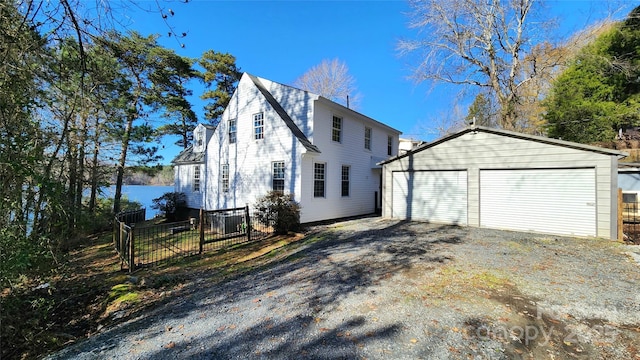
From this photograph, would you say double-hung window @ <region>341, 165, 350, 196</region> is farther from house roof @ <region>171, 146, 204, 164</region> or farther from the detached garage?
house roof @ <region>171, 146, 204, 164</region>

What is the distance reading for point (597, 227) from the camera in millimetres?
8180

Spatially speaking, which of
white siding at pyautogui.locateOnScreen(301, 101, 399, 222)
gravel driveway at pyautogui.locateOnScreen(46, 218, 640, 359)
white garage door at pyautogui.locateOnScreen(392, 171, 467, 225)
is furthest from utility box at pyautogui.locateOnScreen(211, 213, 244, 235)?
white garage door at pyautogui.locateOnScreen(392, 171, 467, 225)

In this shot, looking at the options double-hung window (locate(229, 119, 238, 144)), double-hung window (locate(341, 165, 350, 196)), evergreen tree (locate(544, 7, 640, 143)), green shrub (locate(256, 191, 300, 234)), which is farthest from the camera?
evergreen tree (locate(544, 7, 640, 143))

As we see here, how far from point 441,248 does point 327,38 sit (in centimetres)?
1380

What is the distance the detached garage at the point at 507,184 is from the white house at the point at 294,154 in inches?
97.4

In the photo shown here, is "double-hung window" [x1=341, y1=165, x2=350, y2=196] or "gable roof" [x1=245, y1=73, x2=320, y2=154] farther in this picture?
"double-hung window" [x1=341, y1=165, x2=350, y2=196]

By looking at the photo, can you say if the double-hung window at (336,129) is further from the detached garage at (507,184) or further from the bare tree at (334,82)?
the bare tree at (334,82)

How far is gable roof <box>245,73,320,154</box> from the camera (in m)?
11.4

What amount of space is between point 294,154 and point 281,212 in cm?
260

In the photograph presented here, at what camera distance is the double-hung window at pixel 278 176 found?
12.0 metres

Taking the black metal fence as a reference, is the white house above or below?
above

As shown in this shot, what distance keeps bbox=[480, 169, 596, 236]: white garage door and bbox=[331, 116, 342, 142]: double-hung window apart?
246 inches

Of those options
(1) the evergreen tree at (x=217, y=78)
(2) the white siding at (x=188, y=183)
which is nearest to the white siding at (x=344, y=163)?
(2) the white siding at (x=188, y=183)

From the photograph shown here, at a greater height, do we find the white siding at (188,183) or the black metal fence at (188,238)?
the white siding at (188,183)
